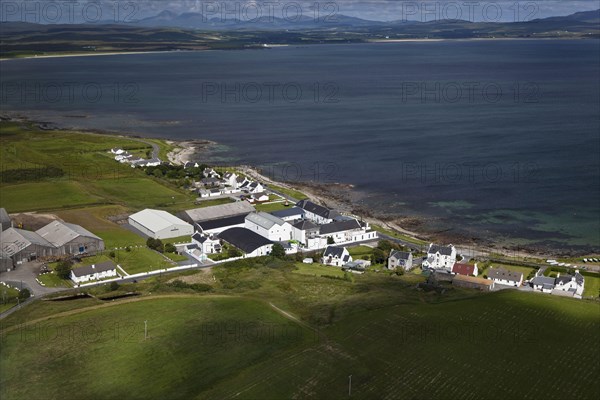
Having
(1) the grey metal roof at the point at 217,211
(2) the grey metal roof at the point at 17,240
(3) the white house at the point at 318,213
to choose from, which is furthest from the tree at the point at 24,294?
(3) the white house at the point at 318,213

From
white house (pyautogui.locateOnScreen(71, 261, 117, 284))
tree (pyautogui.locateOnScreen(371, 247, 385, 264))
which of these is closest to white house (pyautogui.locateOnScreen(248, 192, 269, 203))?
tree (pyautogui.locateOnScreen(371, 247, 385, 264))

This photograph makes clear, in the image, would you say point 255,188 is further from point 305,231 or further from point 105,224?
Answer: point 105,224

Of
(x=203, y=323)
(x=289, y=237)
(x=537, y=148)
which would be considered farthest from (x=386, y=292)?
(x=537, y=148)

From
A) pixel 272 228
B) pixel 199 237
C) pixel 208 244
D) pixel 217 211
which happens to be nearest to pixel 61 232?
pixel 199 237

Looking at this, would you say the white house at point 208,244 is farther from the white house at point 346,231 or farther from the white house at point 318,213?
the white house at point 318,213

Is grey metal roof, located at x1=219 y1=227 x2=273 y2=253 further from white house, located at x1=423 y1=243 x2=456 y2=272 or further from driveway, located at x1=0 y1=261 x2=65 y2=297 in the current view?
driveway, located at x1=0 y1=261 x2=65 y2=297

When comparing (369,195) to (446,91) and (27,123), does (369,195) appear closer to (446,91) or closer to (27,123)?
(27,123)
